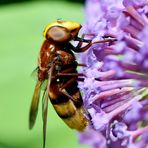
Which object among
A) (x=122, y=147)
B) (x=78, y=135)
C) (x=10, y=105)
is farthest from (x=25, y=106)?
(x=122, y=147)

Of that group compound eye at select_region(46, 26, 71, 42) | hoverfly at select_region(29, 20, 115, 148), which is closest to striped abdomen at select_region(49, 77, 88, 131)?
hoverfly at select_region(29, 20, 115, 148)

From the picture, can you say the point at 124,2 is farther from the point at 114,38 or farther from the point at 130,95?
the point at 130,95

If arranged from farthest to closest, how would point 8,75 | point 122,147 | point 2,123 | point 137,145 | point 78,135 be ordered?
1. point 8,75
2. point 2,123
3. point 78,135
4. point 122,147
5. point 137,145

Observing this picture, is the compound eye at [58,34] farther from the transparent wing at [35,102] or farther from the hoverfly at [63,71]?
the transparent wing at [35,102]

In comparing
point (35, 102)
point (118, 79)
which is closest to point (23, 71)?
point (35, 102)

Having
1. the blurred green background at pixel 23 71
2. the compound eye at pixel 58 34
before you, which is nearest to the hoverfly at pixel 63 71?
the compound eye at pixel 58 34

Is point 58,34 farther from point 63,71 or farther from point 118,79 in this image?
point 118,79
